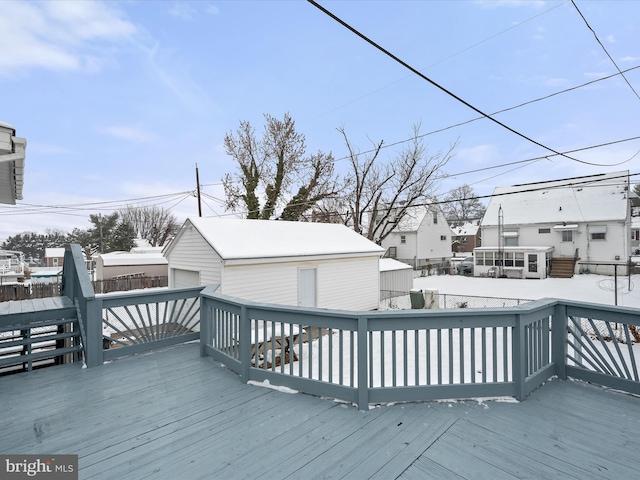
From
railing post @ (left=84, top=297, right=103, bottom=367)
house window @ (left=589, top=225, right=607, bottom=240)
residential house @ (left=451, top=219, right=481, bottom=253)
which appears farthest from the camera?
residential house @ (left=451, top=219, right=481, bottom=253)

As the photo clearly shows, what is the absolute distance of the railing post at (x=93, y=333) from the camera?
3861 mm

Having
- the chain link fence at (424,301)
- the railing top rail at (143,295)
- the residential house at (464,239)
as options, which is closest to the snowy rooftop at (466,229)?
the residential house at (464,239)

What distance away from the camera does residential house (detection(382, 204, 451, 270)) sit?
29016 mm

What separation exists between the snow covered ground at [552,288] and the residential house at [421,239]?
6.02m

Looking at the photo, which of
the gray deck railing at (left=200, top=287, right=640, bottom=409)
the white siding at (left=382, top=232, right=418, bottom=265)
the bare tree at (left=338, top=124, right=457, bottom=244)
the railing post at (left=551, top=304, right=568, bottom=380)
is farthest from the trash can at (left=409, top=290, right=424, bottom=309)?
the white siding at (left=382, top=232, right=418, bottom=265)

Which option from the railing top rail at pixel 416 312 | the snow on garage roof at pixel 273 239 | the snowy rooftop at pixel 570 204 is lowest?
the railing top rail at pixel 416 312

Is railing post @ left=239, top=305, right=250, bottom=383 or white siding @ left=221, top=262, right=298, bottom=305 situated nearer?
railing post @ left=239, top=305, right=250, bottom=383

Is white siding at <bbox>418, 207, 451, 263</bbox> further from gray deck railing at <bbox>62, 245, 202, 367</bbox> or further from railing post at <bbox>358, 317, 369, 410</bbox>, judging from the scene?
railing post at <bbox>358, 317, 369, 410</bbox>

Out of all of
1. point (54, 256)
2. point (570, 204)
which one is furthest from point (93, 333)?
point (54, 256)

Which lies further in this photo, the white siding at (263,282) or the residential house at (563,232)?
the residential house at (563,232)

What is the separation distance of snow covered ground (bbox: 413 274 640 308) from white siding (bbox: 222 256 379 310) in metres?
7.16

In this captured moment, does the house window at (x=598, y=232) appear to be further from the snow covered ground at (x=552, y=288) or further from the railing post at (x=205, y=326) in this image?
the railing post at (x=205, y=326)

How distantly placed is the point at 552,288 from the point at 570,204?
1145cm

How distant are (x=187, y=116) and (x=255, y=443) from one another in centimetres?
1669
